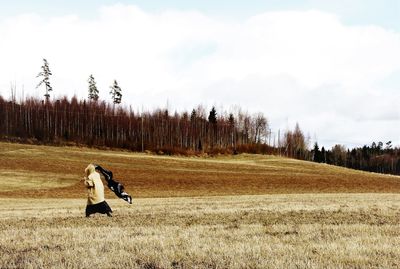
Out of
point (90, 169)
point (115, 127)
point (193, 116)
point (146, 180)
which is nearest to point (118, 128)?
point (115, 127)

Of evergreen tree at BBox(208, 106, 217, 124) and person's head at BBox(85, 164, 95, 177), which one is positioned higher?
evergreen tree at BBox(208, 106, 217, 124)

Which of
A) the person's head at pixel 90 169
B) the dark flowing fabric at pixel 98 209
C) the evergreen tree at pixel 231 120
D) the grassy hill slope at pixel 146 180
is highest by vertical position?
the evergreen tree at pixel 231 120

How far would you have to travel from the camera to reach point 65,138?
124 m

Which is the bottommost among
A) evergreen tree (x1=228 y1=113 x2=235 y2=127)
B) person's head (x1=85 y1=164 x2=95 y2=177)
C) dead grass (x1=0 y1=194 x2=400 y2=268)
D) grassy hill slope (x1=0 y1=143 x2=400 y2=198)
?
grassy hill slope (x1=0 y1=143 x2=400 y2=198)

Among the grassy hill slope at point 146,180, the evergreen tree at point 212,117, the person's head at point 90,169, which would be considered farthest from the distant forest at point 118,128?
the person's head at point 90,169

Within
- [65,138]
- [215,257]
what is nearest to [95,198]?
[215,257]

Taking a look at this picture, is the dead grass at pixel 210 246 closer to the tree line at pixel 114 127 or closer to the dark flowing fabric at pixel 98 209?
the dark flowing fabric at pixel 98 209

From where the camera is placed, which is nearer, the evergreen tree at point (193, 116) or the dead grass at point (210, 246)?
the dead grass at point (210, 246)

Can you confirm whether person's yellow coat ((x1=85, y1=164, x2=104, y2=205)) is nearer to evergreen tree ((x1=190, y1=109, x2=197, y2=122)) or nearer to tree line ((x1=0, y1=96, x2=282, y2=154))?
tree line ((x1=0, y1=96, x2=282, y2=154))

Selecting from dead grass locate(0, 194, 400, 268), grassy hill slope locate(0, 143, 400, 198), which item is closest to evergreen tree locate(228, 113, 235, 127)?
grassy hill slope locate(0, 143, 400, 198)

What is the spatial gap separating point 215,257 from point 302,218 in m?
8.67

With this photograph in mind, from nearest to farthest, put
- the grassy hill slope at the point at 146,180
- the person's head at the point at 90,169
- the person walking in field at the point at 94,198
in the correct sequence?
the person walking in field at the point at 94,198 < the person's head at the point at 90,169 < the grassy hill slope at the point at 146,180

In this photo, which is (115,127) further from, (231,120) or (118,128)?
(231,120)

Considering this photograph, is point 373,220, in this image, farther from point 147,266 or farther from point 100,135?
point 100,135
